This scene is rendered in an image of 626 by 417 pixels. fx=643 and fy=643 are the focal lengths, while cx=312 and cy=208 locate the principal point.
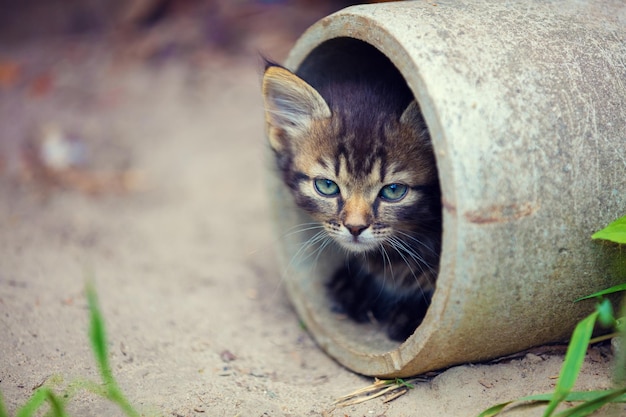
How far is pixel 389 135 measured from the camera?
102 inches

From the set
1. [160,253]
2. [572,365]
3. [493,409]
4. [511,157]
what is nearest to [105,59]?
[160,253]

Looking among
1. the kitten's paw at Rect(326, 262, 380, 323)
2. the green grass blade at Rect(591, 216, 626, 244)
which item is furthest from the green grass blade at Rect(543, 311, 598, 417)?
the kitten's paw at Rect(326, 262, 380, 323)

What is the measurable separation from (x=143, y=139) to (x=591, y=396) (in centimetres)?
381

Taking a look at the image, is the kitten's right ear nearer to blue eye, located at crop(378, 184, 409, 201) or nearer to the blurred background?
blue eye, located at crop(378, 184, 409, 201)

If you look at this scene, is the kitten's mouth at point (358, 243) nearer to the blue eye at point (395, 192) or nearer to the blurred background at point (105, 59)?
the blue eye at point (395, 192)

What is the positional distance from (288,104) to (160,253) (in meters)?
1.40

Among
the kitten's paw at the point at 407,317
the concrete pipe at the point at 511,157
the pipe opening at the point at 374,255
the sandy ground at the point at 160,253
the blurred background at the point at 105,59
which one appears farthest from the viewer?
the blurred background at the point at 105,59

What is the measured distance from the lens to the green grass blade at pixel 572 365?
5.99 feet

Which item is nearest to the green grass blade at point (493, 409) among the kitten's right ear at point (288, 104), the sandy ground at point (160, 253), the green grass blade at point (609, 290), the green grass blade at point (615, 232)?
the sandy ground at point (160, 253)

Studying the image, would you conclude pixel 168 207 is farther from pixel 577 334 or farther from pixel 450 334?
pixel 577 334

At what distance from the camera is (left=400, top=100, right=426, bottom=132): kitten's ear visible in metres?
2.56

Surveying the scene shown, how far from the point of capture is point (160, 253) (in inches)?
147

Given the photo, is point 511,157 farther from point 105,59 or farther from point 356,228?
point 105,59

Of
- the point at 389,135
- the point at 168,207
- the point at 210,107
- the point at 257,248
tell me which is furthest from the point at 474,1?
the point at 210,107
